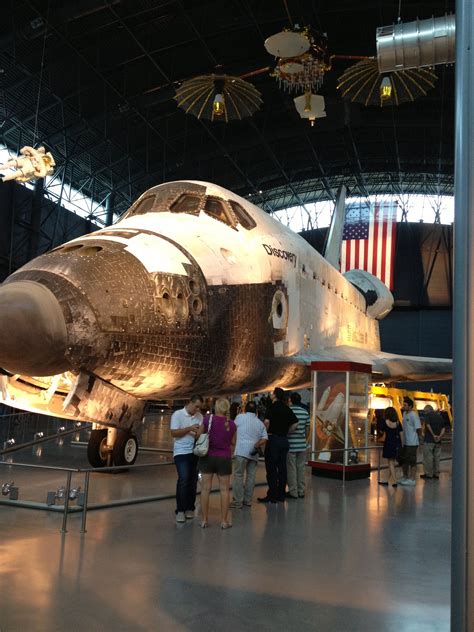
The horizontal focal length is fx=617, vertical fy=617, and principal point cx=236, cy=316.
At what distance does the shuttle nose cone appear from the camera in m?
3.81

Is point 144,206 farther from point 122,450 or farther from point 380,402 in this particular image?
point 380,402

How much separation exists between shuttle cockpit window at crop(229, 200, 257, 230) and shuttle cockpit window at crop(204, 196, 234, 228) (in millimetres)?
140

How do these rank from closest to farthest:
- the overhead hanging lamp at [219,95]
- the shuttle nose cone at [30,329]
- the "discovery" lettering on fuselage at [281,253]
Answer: the shuttle nose cone at [30,329] → the "discovery" lettering on fuselage at [281,253] → the overhead hanging lamp at [219,95]

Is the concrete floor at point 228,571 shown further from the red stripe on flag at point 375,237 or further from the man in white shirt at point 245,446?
the red stripe on flag at point 375,237

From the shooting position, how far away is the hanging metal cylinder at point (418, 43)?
321 centimetres

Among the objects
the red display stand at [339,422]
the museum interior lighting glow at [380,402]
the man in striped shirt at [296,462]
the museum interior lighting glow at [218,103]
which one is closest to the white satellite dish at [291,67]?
the museum interior lighting glow at [218,103]

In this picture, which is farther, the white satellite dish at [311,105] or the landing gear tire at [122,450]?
the white satellite dish at [311,105]

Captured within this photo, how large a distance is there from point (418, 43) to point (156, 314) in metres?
2.54

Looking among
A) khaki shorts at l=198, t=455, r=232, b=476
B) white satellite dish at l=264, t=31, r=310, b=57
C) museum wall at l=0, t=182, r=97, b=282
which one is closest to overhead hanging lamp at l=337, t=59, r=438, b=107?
white satellite dish at l=264, t=31, r=310, b=57

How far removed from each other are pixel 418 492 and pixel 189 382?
305 centimetres

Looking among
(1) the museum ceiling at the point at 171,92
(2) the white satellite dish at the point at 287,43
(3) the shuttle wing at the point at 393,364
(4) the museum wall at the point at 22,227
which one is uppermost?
(1) the museum ceiling at the point at 171,92

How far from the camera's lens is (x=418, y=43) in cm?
330

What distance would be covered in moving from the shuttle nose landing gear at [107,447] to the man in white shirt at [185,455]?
1.72 meters

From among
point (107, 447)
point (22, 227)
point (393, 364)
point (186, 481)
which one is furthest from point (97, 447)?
point (22, 227)
